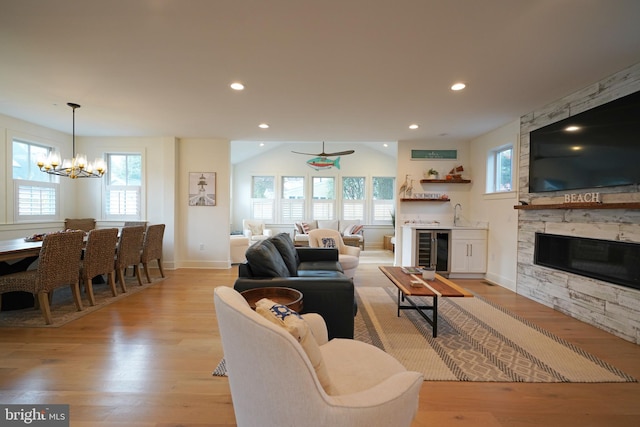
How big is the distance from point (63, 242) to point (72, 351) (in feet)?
3.95

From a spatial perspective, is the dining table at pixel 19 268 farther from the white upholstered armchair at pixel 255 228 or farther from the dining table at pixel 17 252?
the white upholstered armchair at pixel 255 228

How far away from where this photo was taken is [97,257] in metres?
3.37

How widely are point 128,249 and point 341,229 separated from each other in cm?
561

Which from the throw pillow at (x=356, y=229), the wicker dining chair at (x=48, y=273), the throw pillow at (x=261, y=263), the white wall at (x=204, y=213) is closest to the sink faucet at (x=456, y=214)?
the throw pillow at (x=356, y=229)

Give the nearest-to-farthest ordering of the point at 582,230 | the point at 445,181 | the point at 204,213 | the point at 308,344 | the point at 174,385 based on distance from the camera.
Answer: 1. the point at 308,344
2. the point at 174,385
3. the point at 582,230
4. the point at 445,181
5. the point at 204,213

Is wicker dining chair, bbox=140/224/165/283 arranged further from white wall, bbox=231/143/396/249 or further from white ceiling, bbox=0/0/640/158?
white wall, bbox=231/143/396/249

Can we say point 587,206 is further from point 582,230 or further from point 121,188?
point 121,188

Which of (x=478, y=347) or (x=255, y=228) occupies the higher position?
(x=255, y=228)

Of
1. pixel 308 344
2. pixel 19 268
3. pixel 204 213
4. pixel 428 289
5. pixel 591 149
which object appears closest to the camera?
pixel 308 344

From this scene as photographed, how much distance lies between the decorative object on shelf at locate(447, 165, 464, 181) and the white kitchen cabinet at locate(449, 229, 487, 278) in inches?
42.5

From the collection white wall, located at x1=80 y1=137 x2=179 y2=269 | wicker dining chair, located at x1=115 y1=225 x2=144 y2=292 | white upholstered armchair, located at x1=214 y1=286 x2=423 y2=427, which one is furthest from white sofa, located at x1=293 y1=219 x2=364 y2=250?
white upholstered armchair, located at x1=214 y1=286 x2=423 y2=427

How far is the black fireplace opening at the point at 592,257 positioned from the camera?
102 inches

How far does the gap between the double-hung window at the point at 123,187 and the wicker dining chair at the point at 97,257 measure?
6.90ft

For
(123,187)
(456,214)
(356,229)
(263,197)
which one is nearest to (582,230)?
(456,214)
